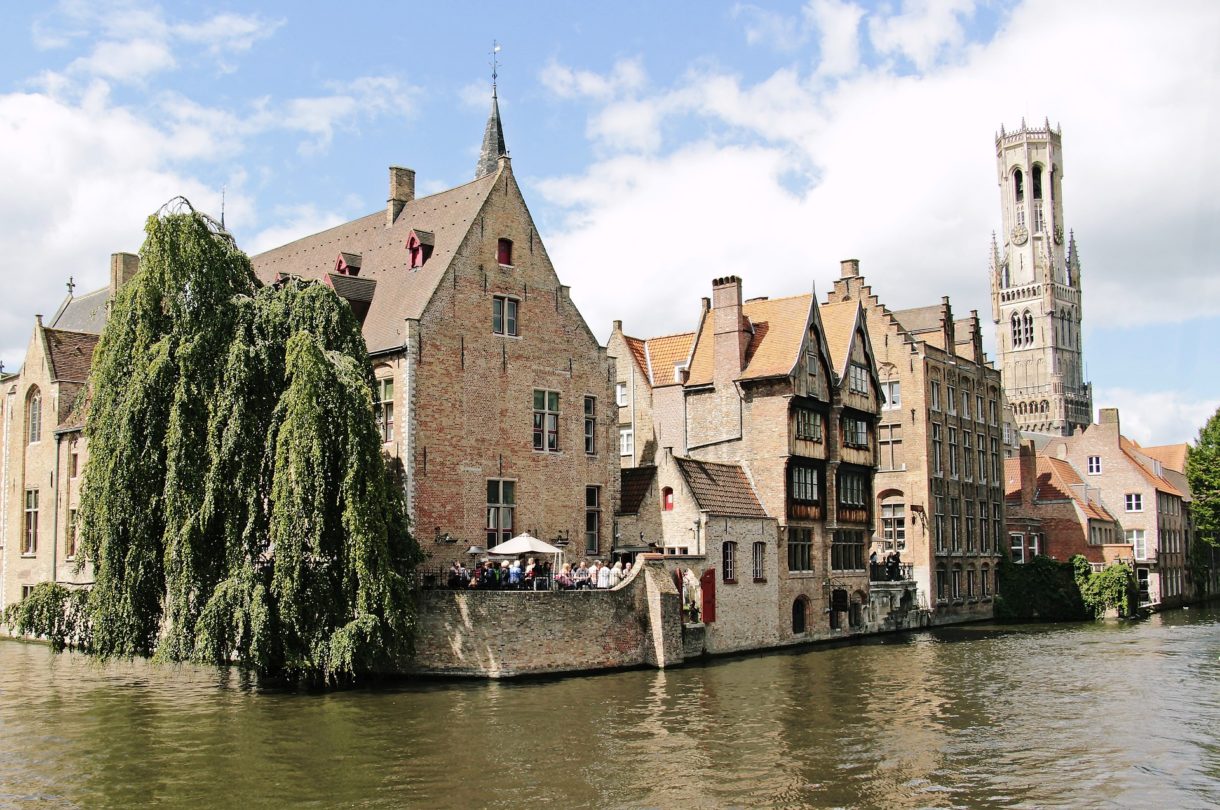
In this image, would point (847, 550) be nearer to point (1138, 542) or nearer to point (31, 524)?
point (31, 524)

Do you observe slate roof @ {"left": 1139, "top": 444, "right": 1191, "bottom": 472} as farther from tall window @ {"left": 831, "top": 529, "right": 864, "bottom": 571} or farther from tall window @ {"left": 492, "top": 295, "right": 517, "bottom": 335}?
tall window @ {"left": 492, "top": 295, "right": 517, "bottom": 335}

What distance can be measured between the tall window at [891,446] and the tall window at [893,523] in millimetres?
1550

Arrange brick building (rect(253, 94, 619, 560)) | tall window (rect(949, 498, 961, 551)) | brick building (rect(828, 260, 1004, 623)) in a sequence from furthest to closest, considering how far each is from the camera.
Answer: tall window (rect(949, 498, 961, 551)) → brick building (rect(828, 260, 1004, 623)) → brick building (rect(253, 94, 619, 560))

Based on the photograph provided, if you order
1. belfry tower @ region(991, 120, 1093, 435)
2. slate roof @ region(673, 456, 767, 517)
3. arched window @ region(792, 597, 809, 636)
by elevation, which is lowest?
arched window @ region(792, 597, 809, 636)

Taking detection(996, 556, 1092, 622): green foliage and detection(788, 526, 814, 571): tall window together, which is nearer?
detection(788, 526, 814, 571): tall window

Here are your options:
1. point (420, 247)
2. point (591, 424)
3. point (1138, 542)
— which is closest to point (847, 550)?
point (591, 424)

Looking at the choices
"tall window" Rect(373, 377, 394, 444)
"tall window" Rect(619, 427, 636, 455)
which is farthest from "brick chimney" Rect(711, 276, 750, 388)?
"tall window" Rect(373, 377, 394, 444)

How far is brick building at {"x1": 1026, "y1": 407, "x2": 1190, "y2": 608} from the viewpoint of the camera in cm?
6331

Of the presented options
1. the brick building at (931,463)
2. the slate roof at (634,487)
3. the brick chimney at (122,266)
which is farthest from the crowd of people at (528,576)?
the brick chimney at (122,266)

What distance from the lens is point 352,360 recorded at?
26.6 meters

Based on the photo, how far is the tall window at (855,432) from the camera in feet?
138

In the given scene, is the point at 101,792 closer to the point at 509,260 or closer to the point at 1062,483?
the point at 509,260

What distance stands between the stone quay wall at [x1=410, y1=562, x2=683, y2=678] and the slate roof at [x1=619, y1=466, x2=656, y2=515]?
5707mm

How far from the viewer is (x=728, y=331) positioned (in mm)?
40312
